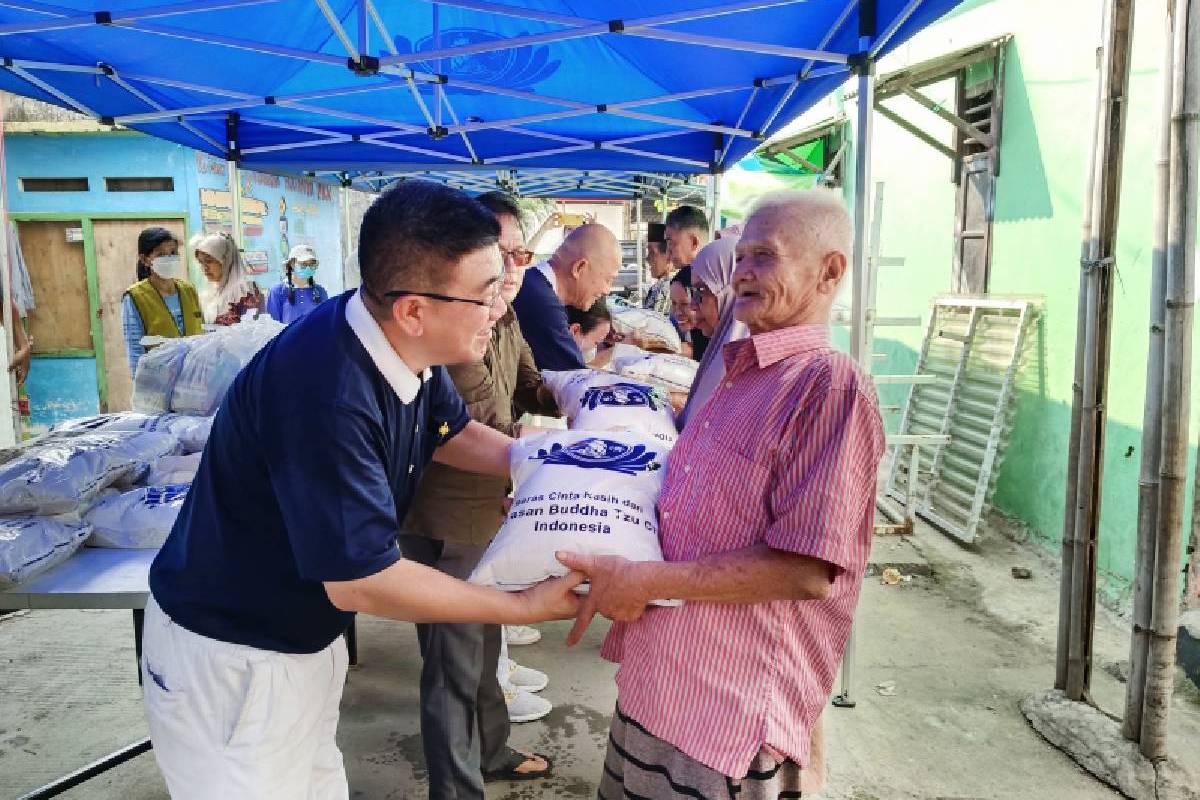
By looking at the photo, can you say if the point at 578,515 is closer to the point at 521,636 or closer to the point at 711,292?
the point at 711,292

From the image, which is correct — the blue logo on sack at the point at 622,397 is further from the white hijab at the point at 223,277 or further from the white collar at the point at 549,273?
the white hijab at the point at 223,277

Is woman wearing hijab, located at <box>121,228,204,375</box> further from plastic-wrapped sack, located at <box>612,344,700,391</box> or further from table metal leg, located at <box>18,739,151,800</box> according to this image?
plastic-wrapped sack, located at <box>612,344,700,391</box>

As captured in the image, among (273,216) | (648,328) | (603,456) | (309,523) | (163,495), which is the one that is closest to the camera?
(309,523)

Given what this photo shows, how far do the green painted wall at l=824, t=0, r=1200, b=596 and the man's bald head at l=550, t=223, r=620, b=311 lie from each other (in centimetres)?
299

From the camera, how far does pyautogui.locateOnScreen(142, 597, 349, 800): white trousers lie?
1.62 meters

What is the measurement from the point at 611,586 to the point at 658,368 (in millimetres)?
2198

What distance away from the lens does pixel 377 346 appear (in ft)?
4.87

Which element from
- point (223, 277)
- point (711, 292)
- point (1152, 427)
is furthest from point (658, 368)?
point (223, 277)

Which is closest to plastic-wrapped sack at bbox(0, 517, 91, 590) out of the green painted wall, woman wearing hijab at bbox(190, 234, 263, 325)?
woman wearing hijab at bbox(190, 234, 263, 325)

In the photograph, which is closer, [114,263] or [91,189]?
[91,189]

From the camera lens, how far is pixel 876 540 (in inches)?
230

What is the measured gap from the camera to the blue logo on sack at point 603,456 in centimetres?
176

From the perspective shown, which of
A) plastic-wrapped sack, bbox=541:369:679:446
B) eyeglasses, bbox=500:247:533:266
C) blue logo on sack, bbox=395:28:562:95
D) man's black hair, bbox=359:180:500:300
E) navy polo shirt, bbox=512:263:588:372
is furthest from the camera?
blue logo on sack, bbox=395:28:562:95

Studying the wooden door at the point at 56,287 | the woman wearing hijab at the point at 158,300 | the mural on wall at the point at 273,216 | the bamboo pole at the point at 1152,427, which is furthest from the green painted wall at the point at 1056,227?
the wooden door at the point at 56,287
